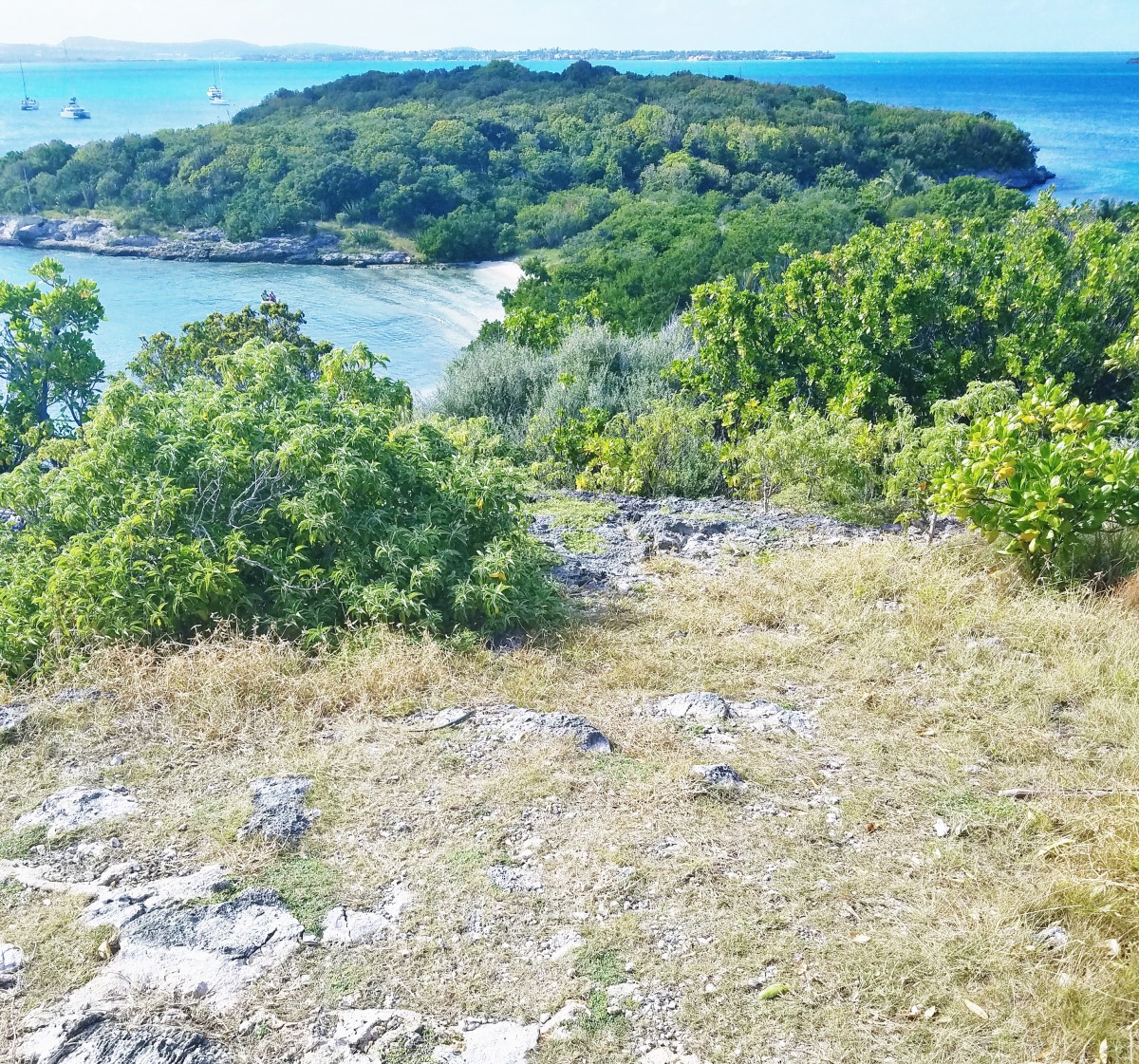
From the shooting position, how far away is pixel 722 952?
3.17 metres

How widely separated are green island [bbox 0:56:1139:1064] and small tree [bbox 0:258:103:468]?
1299 centimetres

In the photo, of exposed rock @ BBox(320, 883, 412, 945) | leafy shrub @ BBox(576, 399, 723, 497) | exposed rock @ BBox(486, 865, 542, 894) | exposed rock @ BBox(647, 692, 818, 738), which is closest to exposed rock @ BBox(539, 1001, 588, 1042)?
exposed rock @ BBox(486, 865, 542, 894)

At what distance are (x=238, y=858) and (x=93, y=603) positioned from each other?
249cm

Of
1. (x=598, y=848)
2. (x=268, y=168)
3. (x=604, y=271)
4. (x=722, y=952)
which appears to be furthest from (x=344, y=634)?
(x=268, y=168)

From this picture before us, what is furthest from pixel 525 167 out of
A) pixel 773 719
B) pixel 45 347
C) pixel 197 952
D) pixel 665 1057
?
pixel 665 1057

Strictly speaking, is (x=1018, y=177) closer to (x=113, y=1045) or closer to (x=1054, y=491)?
(x=1054, y=491)

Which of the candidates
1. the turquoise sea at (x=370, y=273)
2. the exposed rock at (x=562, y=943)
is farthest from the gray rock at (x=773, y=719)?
the turquoise sea at (x=370, y=273)

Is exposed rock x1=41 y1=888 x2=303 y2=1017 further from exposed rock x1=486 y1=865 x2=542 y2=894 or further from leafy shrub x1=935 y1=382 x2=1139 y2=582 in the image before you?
leafy shrub x1=935 y1=382 x2=1139 y2=582

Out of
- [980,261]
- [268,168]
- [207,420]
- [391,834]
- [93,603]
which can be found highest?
[268,168]

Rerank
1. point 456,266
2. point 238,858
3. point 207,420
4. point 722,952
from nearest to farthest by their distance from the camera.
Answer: point 722,952 → point 238,858 → point 207,420 → point 456,266

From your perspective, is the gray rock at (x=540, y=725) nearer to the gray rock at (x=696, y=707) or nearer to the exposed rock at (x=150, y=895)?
the gray rock at (x=696, y=707)

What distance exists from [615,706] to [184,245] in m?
52.3

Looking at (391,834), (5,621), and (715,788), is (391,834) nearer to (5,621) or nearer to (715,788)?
(715,788)

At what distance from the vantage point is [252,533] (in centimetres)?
600
